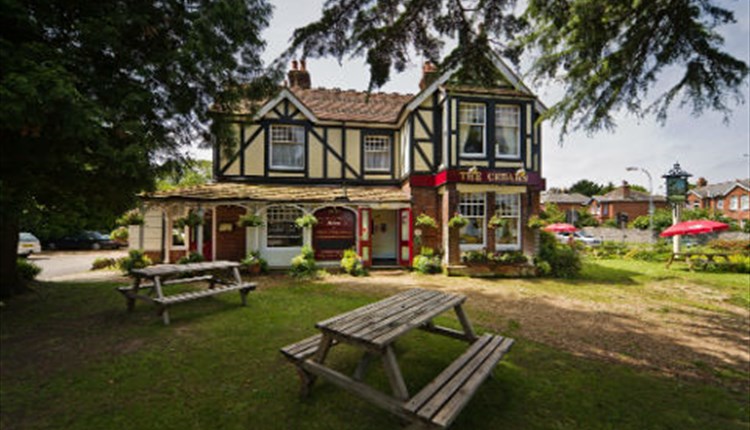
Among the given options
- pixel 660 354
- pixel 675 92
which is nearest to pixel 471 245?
pixel 660 354

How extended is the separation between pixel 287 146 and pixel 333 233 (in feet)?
14.6

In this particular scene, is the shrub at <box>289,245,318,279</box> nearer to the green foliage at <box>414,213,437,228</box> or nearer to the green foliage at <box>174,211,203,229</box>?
the green foliage at <box>174,211,203,229</box>

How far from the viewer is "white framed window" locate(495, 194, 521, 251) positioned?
13234 millimetres

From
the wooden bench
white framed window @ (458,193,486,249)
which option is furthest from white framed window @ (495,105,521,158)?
the wooden bench

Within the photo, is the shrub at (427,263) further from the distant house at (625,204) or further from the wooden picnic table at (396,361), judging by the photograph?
the distant house at (625,204)

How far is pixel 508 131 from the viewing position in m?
13.3

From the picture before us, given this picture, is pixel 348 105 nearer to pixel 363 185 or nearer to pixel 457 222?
pixel 363 185

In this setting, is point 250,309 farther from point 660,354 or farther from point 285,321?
point 660,354

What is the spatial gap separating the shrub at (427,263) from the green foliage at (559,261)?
3.75 meters

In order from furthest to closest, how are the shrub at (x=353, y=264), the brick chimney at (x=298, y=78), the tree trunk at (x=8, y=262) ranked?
the brick chimney at (x=298, y=78) < the shrub at (x=353, y=264) < the tree trunk at (x=8, y=262)

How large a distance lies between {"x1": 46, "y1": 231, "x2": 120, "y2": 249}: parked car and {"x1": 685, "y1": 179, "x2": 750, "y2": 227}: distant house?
63157mm

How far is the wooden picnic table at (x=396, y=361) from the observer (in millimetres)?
2521

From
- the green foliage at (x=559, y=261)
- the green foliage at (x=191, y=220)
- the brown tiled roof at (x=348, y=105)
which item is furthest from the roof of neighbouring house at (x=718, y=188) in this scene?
the green foliage at (x=191, y=220)

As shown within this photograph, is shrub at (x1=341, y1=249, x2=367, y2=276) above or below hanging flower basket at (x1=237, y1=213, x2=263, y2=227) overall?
below
